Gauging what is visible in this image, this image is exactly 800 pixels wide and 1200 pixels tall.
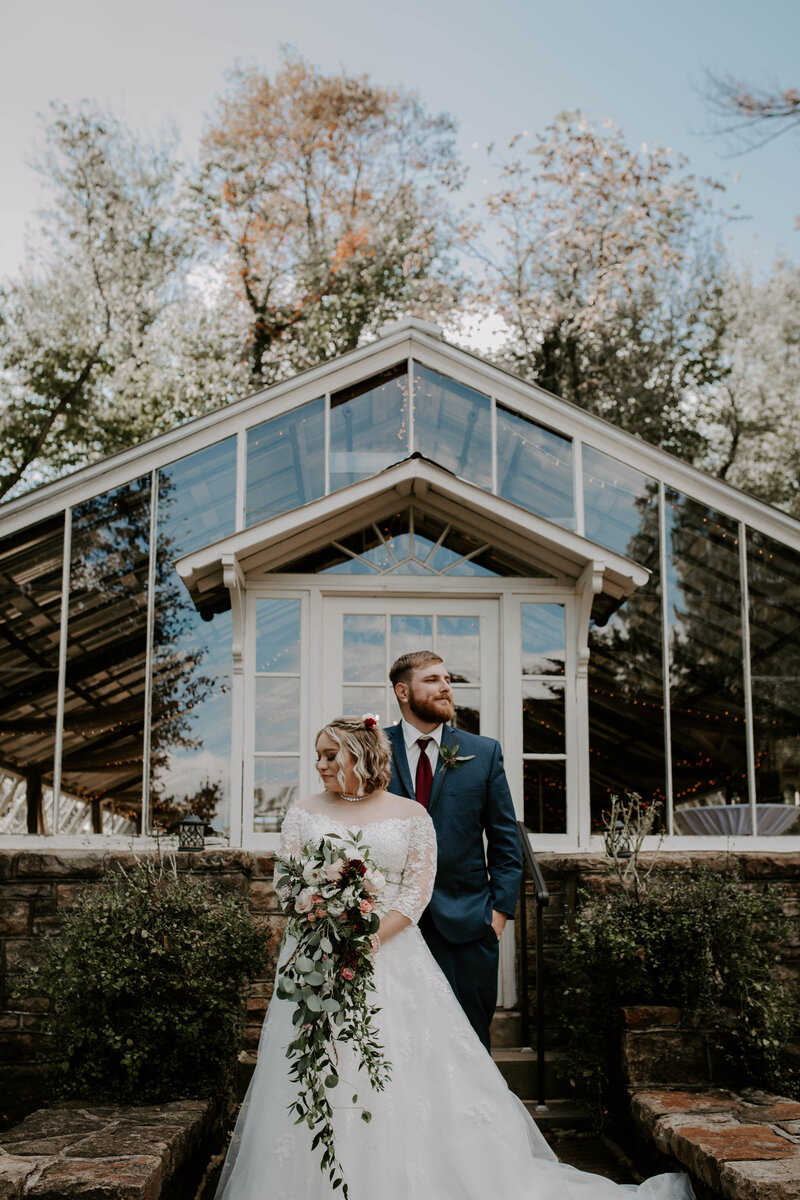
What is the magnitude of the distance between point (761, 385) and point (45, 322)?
13029mm

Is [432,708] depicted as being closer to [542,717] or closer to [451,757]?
[451,757]

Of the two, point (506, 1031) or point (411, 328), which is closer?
point (506, 1031)

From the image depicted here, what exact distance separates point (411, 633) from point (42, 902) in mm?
2538

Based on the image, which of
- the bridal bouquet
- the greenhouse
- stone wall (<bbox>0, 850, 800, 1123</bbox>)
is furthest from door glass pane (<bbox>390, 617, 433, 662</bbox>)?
the bridal bouquet

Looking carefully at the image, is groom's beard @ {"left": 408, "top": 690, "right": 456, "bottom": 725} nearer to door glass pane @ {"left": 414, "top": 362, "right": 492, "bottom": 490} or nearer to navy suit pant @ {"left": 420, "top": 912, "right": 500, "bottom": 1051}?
navy suit pant @ {"left": 420, "top": 912, "right": 500, "bottom": 1051}

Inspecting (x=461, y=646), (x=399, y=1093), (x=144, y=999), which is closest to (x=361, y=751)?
(x=399, y=1093)

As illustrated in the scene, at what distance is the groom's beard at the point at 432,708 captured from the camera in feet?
13.4

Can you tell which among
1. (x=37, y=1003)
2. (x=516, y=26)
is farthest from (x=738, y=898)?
(x=516, y=26)

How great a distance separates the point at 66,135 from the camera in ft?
64.2

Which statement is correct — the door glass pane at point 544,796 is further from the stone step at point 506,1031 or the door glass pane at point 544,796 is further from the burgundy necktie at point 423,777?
the burgundy necktie at point 423,777

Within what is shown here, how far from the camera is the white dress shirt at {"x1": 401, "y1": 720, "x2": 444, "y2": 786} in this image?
4176mm

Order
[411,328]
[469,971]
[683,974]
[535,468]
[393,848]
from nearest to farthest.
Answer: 1. [393,848]
2. [469,971]
3. [683,974]
4. [535,468]
5. [411,328]

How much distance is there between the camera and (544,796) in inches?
242

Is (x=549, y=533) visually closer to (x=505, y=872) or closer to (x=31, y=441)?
(x=505, y=872)
